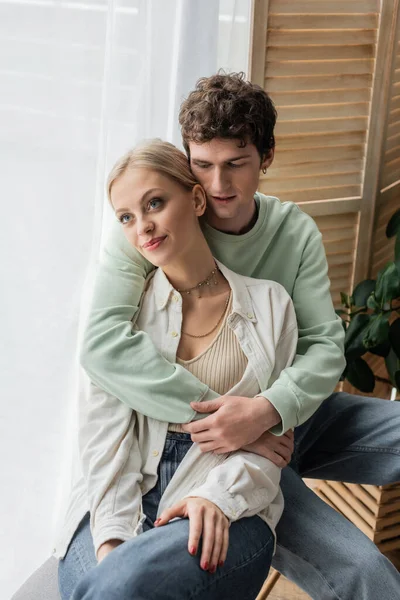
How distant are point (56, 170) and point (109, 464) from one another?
0.59m

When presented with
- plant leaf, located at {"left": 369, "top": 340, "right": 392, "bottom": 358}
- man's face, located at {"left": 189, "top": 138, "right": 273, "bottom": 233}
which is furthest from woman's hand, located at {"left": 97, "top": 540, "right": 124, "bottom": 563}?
plant leaf, located at {"left": 369, "top": 340, "right": 392, "bottom": 358}

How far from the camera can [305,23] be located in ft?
7.16

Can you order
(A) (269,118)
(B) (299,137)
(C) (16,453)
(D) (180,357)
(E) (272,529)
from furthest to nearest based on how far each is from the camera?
(B) (299,137)
(C) (16,453)
(A) (269,118)
(D) (180,357)
(E) (272,529)

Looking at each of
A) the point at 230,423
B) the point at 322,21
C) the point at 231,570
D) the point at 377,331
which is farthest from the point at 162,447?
the point at 322,21

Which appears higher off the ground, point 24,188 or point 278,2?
point 278,2

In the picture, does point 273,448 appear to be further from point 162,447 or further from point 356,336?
point 356,336

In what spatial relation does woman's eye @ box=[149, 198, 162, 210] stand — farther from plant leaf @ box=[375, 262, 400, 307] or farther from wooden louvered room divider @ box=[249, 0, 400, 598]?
plant leaf @ box=[375, 262, 400, 307]

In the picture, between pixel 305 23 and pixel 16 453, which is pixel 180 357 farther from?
pixel 305 23

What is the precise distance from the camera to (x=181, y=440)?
1.43 meters

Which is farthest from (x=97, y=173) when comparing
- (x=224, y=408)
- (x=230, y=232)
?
(x=224, y=408)

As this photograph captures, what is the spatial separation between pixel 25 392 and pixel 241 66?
102 cm

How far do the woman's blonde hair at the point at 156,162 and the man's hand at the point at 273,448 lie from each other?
479 mm

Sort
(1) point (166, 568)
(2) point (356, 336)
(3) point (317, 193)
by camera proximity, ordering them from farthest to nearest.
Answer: (3) point (317, 193) → (2) point (356, 336) → (1) point (166, 568)

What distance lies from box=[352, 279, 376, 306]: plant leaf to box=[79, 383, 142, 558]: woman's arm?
45.5 inches
